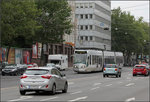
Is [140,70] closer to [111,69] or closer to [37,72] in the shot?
[111,69]

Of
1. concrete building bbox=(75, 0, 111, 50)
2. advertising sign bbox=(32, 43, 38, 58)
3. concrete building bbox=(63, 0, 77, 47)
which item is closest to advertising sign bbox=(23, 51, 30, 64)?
advertising sign bbox=(32, 43, 38, 58)

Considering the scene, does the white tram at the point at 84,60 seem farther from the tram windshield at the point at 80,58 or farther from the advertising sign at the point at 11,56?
the advertising sign at the point at 11,56

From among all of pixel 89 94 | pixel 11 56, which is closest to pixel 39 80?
pixel 89 94

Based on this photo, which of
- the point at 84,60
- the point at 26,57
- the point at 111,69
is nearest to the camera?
the point at 111,69

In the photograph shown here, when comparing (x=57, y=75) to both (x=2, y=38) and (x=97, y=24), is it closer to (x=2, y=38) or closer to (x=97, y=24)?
(x=2, y=38)

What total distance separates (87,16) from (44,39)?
145 feet

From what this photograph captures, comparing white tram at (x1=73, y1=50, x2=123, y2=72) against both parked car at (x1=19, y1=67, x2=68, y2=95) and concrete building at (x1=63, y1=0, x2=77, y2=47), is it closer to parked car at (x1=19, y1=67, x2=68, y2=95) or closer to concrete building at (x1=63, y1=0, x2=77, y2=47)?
concrete building at (x1=63, y1=0, x2=77, y2=47)

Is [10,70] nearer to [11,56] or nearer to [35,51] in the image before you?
[11,56]

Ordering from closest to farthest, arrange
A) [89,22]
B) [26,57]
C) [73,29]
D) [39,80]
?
[39,80]
[26,57]
[73,29]
[89,22]

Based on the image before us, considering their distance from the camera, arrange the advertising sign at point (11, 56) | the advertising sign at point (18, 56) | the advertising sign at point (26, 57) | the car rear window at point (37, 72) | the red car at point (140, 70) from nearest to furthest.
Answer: the car rear window at point (37, 72), the red car at point (140, 70), the advertising sign at point (11, 56), the advertising sign at point (18, 56), the advertising sign at point (26, 57)

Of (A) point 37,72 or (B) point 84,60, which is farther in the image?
(B) point 84,60

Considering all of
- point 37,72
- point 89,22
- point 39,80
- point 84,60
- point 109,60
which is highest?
point 89,22

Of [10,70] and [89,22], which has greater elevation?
[89,22]

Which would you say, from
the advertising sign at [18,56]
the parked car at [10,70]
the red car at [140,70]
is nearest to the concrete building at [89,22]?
the advertising sign at [18,56]
